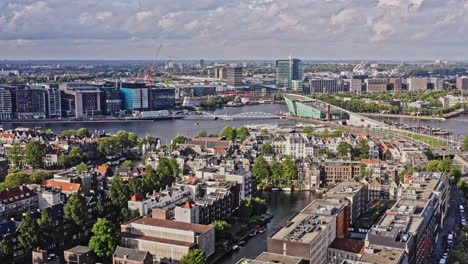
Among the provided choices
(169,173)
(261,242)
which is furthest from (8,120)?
(261,242)

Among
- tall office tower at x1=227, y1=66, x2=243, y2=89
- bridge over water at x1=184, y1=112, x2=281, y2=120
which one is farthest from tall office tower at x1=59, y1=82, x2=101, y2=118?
tall office tower at x1=227, y1=66, x2=243, y2=89

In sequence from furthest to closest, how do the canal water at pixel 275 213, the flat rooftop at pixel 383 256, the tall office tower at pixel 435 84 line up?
the tall office tower at pixel 435 84
the canal water at pixel 275 213
the flat rooftop at pixel 383 256

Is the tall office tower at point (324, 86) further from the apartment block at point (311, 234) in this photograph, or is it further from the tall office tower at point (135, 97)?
the apartment block at point (311, 234)

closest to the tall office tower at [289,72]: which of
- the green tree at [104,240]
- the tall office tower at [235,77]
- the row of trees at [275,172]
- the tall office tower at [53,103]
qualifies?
the tall office tower at [235,77]

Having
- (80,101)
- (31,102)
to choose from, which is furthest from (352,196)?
(31,102)

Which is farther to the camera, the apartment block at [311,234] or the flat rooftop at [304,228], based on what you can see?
the flat rooftop at [304,228]

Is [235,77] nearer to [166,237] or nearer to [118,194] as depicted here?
[118,194]

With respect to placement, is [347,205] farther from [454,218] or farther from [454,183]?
[454,183]

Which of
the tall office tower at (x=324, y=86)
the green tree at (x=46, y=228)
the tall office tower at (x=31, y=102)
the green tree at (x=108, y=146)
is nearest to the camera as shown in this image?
the green tree at (x=46, y=228)
